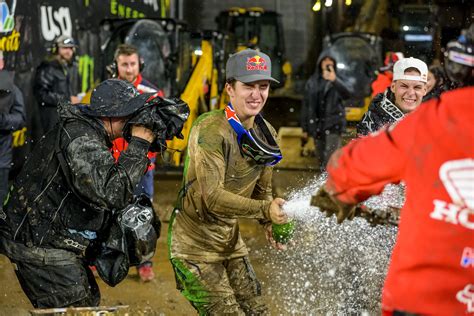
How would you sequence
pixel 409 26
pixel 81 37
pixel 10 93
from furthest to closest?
pixel 409 26, pixel 81 37, pixel 10 93

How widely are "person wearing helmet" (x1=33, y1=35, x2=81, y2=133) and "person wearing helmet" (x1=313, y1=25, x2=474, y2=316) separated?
879cm

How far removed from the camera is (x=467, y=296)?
10.8 ft

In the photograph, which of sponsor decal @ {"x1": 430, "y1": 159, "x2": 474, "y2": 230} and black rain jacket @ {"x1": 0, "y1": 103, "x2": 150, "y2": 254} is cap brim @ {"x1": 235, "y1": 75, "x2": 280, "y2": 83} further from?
sponsor decal @ {"x1": 430, "y1": 159, "x2": 474, "y2": 230}

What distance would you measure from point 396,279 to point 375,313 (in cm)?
370

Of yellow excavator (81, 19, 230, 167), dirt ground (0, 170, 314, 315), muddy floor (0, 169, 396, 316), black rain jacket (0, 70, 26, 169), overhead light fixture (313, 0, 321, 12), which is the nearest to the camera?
muddy floor (0, 169, 396, 316)

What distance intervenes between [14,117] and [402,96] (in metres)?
4.32

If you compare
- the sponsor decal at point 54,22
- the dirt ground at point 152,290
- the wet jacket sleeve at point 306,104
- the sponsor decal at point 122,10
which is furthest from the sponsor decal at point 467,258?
the sponsor decal at point 122,10

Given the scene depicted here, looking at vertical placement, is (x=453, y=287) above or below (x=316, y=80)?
above

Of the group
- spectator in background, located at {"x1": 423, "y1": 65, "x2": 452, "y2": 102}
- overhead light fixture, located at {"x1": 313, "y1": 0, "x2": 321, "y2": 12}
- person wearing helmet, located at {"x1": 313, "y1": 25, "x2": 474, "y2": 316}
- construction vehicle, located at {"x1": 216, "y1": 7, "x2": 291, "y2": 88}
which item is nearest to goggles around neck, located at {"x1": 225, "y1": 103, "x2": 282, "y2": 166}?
person wearing helmet, located at {"x1": 313, "y1": 25, "x2": 474, "y2": 316}

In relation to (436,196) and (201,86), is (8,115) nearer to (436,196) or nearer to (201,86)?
(201,86)

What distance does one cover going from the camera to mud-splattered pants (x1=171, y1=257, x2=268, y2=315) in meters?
5.47

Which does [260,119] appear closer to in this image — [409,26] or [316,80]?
[316,80]

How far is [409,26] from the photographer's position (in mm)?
28125

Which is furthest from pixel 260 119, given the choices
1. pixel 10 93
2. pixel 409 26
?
pixel 409 26
